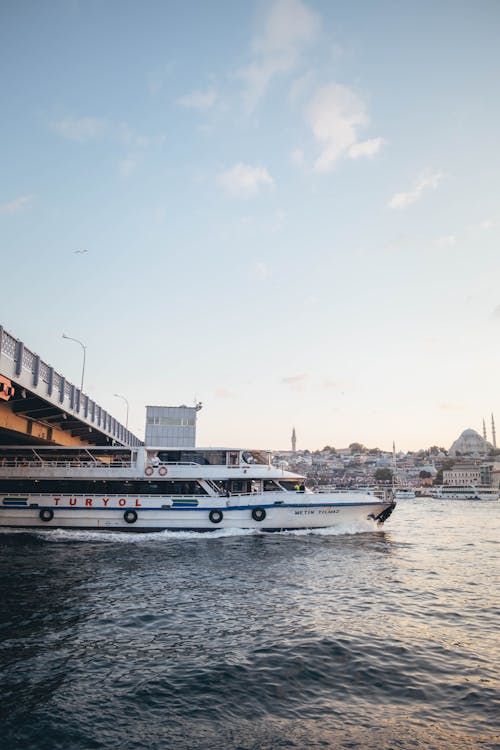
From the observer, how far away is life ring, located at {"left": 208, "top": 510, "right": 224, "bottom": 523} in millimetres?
29922

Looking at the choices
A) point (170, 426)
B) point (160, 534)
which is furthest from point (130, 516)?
point (170, 426)

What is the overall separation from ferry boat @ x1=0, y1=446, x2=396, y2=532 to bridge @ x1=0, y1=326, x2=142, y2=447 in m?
2.46

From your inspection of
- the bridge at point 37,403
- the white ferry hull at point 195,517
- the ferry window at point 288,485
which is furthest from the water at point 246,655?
the ferry window at point 288,485

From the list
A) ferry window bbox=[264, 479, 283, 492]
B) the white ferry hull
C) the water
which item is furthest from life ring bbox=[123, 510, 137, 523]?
the water

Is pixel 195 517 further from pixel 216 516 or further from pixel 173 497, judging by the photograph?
pixel 173 497

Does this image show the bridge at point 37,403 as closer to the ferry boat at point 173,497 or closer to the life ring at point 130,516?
the ferry boat at point 173,497

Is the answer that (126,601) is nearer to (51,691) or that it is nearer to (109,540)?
(51,691)

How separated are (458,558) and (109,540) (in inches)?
746

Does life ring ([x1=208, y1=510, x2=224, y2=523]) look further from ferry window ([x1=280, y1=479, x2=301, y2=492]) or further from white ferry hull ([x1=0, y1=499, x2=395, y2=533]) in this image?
ferry window ([x1=280, y1=479, x2=301, y2=492])

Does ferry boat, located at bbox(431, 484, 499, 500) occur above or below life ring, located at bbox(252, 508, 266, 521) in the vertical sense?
below

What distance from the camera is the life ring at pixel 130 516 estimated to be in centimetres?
3016

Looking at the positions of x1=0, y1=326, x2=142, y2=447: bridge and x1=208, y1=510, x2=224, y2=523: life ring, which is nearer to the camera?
x1=0, y1=326, x2=142, y2=447: bridge

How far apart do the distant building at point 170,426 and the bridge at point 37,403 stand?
115ft

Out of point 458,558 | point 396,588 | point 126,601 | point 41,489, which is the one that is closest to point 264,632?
point 126,601
